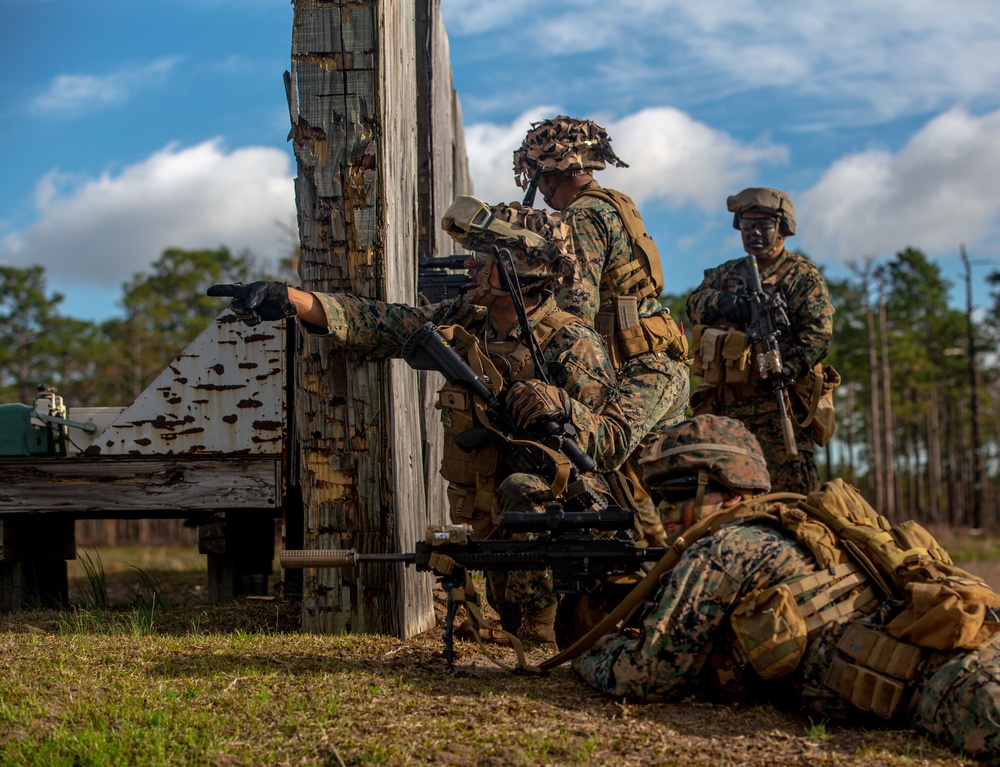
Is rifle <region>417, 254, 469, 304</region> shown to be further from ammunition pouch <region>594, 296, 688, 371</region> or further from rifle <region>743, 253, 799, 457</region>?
rifle <region>743, 253, 799, 457</region>

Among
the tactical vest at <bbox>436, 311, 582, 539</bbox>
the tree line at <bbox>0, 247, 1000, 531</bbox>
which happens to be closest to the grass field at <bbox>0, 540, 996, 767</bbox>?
the tactical vest at <bbox>436, 311, 582, 539</bbox>

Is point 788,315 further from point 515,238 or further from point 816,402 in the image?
point 515,238

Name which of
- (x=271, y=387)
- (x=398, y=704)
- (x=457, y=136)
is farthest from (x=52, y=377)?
(x=398, y=704)

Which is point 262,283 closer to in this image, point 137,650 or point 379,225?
point 379,225

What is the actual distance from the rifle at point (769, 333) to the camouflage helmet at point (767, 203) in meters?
0.32

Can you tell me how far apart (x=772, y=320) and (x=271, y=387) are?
3.24 m

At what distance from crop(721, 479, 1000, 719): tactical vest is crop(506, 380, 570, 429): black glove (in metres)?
1.22

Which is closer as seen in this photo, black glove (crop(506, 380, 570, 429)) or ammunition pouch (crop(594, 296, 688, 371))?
black glove (crop(506, 380, 570, 429))

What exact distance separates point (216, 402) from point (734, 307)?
343 cm

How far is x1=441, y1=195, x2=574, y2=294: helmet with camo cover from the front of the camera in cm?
499

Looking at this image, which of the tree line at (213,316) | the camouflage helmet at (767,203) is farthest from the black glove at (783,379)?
the tree line at (213,316)

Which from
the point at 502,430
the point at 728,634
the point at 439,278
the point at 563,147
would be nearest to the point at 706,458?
the point at 728,634

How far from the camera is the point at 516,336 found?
196 inches

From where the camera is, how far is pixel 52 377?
117 ft
